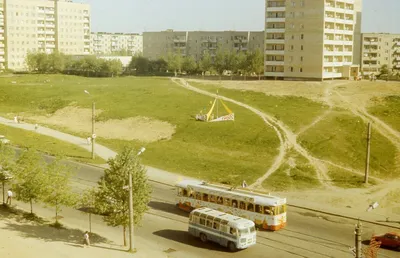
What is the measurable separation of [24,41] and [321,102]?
11792 cm

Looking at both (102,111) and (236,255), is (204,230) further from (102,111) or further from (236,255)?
(102,111)

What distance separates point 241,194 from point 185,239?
5.39m

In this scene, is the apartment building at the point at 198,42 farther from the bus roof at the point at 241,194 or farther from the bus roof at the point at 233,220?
the bus roof at the point at 233,220

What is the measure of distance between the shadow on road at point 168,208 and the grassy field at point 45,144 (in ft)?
54.6

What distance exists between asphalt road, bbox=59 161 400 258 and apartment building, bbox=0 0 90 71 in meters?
132

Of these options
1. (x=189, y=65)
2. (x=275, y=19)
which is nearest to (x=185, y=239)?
(x=275, y=19)

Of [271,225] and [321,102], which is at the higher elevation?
[321,102]

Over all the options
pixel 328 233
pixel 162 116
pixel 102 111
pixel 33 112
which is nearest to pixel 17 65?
pixel 33 112

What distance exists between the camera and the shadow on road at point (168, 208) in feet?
134

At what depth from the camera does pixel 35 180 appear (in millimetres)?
37844

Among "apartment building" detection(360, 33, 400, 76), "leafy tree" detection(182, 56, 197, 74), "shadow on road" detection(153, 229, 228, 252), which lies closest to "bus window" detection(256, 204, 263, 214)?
"shadow on road" detection(153, 229, 228, 252)

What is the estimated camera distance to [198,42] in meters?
173

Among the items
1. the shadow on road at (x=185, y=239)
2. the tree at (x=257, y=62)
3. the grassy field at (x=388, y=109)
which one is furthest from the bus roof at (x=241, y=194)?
the tree at (x=257, y=62)

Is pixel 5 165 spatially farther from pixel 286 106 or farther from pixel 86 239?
pixel 286 106
